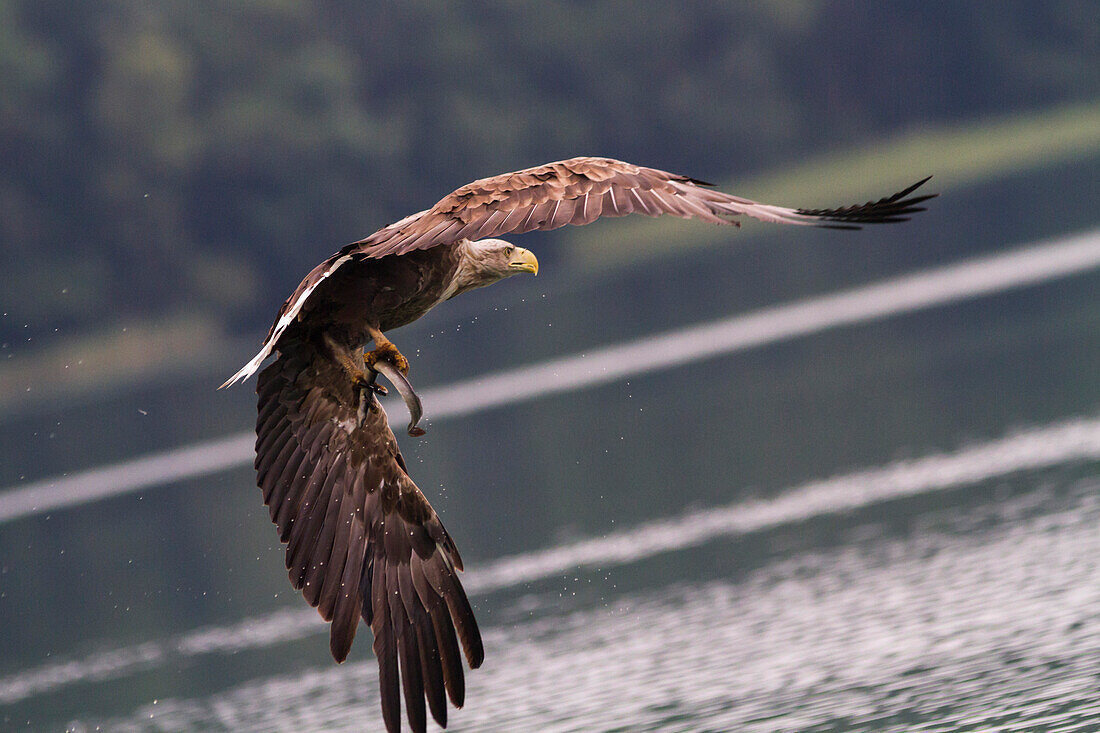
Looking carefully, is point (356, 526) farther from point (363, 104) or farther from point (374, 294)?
point (363, 104)

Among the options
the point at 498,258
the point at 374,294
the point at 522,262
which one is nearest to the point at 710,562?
the point at 522,262

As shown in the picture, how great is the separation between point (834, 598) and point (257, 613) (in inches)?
274

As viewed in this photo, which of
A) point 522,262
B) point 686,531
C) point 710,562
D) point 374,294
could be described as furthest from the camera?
point 686,531

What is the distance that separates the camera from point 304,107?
63.3m

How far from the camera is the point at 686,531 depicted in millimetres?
17719

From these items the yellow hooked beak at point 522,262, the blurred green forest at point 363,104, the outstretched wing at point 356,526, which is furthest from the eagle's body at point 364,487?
the blurred green forest at point 363,104

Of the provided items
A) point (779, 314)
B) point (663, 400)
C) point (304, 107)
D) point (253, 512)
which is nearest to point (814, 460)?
point (663, 400)

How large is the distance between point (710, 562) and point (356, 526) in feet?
25.9

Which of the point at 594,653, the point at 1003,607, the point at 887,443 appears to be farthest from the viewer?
the point at 887,443

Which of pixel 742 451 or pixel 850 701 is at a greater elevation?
pixel 742 451

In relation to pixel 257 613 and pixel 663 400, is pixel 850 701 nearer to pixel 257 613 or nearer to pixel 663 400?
pixel 257 613

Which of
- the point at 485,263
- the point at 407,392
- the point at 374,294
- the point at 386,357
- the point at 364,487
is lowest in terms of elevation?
the point at 364,487

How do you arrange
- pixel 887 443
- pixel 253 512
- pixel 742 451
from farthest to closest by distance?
pixel 253 512, pixel 742 451, pixel 887 443

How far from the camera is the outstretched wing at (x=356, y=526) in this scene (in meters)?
8.58
